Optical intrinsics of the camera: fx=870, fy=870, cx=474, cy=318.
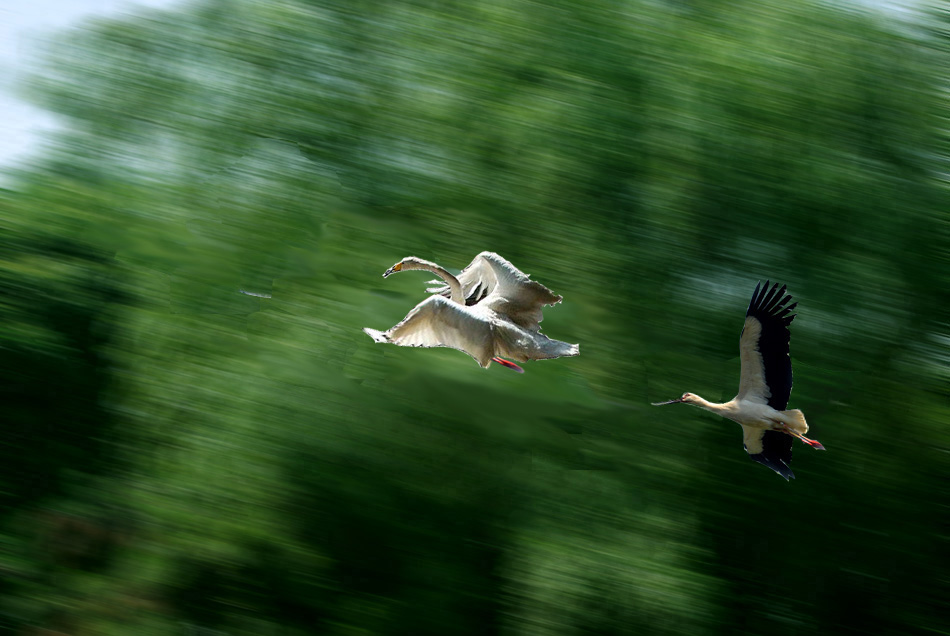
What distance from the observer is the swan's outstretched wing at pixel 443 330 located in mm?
4180

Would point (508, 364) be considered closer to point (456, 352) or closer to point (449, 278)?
point (449, 278)

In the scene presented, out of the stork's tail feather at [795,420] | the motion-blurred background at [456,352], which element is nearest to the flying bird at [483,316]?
the motion-blurred background at [456,352]

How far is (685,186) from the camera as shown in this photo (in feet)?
18.5

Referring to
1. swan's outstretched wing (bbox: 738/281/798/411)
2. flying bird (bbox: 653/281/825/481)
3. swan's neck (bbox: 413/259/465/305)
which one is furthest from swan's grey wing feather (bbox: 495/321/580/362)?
swan's outstretched wing (bbox: 738/281/798/411)

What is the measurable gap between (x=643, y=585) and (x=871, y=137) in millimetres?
3317

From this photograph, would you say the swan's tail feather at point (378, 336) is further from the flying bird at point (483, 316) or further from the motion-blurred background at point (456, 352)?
the motion-blurred background at point (456, 352)

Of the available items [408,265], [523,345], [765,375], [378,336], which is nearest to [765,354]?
[765,375]

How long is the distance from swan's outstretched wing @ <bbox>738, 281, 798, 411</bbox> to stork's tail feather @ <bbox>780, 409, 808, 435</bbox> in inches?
2.7

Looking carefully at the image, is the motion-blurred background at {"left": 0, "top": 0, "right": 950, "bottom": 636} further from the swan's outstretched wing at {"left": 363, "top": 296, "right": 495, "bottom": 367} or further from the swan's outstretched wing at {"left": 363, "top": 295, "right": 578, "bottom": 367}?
the swan's outstretched wing at {"left": 363, "top": 296, "right": 495, "bottom": 367}

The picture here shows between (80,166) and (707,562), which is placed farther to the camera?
(80,166)

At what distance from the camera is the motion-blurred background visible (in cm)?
511

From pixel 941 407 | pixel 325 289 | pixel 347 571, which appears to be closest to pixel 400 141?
pixel 325 289

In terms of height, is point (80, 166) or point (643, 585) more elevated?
point (80, 166)

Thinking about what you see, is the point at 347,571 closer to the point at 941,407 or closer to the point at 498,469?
the point at 498,469
